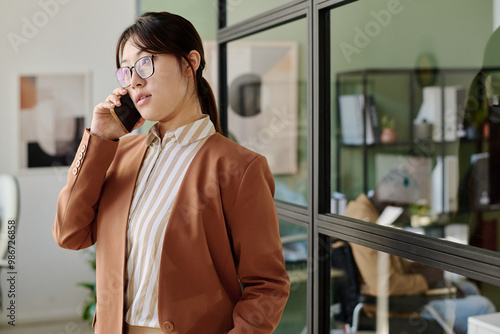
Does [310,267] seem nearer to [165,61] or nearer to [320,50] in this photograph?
[320,50]

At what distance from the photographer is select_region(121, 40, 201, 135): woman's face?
1042 millimetres

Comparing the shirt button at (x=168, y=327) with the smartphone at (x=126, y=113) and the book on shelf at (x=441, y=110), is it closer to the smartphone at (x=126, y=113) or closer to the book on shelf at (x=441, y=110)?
the smartphone at (x=126, y=113)

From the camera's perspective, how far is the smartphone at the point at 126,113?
1130 millimetres

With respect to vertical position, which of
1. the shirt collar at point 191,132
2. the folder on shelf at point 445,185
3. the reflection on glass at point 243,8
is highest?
the reflection on glass at point 243,8

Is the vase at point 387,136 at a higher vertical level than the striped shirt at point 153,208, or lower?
higher

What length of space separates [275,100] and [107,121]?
1.06m

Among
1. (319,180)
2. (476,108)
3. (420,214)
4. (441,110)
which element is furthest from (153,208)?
(441,110)

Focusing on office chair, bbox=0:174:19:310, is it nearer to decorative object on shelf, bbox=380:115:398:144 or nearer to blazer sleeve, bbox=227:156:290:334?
decorative object on shelf, bbox=380:115:398:144

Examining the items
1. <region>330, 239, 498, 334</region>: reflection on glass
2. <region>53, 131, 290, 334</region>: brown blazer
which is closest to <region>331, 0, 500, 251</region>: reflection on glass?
<region>330, 239, 498, 334</region>: reflection on glass

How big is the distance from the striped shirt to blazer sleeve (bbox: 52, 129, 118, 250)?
0.29 ft

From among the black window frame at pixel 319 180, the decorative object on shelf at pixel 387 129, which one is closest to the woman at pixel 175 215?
the black window frame at pixel 319 180

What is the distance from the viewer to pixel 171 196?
1.06 metres

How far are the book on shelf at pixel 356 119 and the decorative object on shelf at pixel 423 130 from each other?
0.19 metres

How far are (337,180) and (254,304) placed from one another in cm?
68
